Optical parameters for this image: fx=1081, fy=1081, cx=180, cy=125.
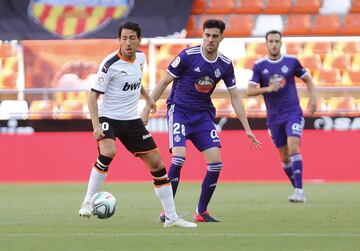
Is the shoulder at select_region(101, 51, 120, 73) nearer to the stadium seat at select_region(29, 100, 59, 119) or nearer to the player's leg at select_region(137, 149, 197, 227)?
the player's leg at select_region(137, 149, 197, 227)

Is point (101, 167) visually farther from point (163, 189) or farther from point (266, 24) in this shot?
point (266, 24)

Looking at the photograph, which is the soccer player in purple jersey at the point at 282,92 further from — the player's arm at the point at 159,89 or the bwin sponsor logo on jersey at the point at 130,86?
the bwin sponsor logo on jersey at the point at 130,86

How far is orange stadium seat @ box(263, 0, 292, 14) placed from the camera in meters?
25.2

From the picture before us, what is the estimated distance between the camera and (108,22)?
961 inches

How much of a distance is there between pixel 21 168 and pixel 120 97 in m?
10.3

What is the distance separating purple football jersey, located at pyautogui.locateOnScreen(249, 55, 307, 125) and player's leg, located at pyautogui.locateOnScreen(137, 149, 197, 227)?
4.94 m

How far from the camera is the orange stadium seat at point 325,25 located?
81.6 feet

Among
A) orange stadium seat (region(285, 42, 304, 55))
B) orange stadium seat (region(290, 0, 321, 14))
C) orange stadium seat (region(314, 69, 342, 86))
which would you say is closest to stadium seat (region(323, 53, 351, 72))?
orange stadium seat (region(314, 69, 342, 86))

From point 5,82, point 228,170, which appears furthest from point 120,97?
point 5,82

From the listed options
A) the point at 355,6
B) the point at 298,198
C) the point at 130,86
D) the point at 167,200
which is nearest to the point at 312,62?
the point at 355,6

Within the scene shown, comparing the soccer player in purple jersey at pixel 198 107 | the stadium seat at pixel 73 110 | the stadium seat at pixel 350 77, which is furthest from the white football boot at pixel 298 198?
Result: the stadium seat at pixel 350 77

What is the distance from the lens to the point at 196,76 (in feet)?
38.0

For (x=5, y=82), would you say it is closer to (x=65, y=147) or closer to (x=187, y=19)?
(x=65, y=147)

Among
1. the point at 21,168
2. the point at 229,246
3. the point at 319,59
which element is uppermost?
the point at 229,246
